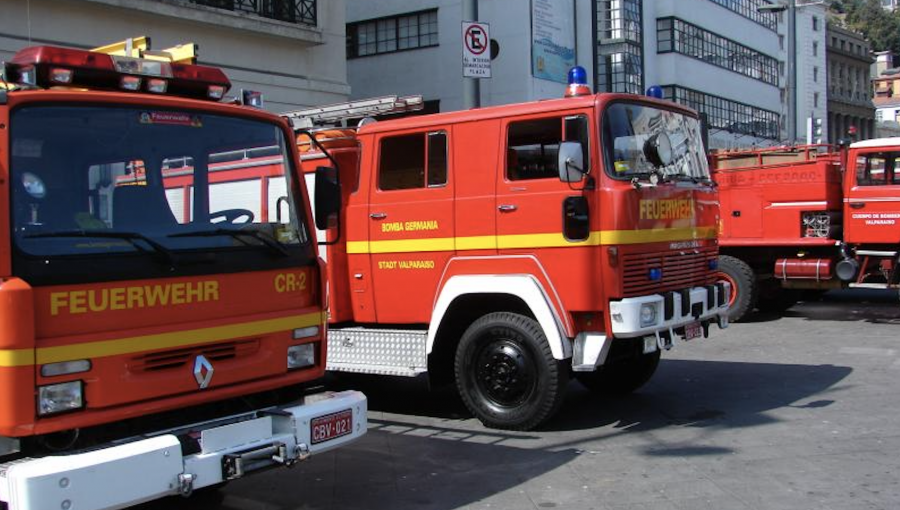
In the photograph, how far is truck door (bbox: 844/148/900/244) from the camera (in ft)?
41.3

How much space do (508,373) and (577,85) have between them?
254cm

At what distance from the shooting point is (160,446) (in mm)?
4121

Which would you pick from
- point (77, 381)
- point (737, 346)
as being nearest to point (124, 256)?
point (77, 381)

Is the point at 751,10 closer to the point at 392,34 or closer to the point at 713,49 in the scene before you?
the point at 713,49

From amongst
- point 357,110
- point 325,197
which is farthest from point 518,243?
point 357,110

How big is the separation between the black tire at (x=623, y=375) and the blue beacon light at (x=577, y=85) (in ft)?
9.03

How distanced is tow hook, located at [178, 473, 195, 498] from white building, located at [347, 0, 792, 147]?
2203 cm

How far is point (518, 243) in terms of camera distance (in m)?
7.02

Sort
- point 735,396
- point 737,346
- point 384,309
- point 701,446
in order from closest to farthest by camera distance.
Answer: point 701,446
point 384,309
point 735,396
point 737,346

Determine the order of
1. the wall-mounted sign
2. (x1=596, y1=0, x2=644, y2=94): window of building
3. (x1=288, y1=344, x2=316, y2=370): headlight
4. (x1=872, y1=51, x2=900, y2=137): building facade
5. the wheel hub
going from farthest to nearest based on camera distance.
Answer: (x1=872, y1=51, x2=900, y2=137): building facade < (x1=596, y1=0, x2=644, y2=94): window of building < the wall-mounted sign < the wheel hub < (x1=288, y1=344, x2=316, y2=370): headlight

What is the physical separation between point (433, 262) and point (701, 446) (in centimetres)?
271

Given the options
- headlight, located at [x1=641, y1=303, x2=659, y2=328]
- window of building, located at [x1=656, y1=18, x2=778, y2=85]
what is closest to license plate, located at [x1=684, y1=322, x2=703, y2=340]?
headlight, located at [x1=641, y1=303, x2=659, y2=328]

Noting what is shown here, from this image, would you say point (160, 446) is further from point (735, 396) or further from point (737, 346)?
point (737, 346)

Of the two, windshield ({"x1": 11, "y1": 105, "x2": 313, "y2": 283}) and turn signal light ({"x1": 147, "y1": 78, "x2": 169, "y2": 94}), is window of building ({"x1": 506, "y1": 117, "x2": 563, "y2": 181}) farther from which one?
turn signal light ({"x1": 147, "y1": 78, "x2": 169, "y2": 94})
